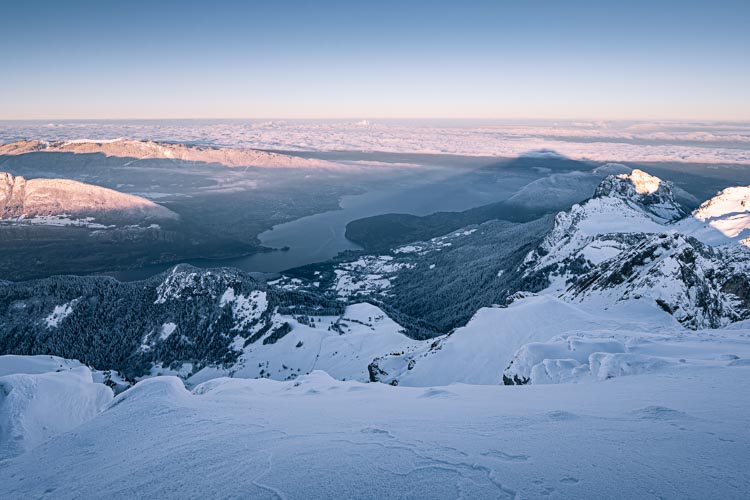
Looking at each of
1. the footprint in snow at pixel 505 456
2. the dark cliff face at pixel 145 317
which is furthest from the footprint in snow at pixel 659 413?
the dark cliff face at pixel 145 317

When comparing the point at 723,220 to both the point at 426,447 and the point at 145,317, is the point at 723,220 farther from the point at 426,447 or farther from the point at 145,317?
the point at 145,317

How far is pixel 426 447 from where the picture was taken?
1049 centimetres

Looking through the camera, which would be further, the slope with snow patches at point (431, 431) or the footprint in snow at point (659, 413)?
the footprint in snow at point (659, 413)

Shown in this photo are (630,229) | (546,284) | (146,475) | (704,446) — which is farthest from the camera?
(630,229)

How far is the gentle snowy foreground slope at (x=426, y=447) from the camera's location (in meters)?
8.26

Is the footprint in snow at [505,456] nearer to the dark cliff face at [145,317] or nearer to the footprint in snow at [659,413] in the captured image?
the footprint in snow at [659,413]

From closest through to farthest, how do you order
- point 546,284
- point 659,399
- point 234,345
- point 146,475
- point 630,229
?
point 146,475
point 659,399
point 234,345
point 546,284
point 630,229

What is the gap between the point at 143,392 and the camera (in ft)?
62.0

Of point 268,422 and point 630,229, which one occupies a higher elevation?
point 268,422

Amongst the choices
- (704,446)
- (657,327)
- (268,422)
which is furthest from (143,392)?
(657,327)

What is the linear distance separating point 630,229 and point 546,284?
170ft

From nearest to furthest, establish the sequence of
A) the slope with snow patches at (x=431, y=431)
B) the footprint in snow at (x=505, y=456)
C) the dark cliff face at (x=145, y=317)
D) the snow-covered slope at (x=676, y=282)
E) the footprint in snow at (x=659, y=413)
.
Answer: the slope with snow patches at (x=431, y=431)
the footprint in snow at (x=505, y=456)
the footprint in snow at (x=659, y=413)
the snow-covered slope at (x=676, y=282)
the dark cliff face at (x=145, y=317)

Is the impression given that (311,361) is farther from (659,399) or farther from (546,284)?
(659,399)

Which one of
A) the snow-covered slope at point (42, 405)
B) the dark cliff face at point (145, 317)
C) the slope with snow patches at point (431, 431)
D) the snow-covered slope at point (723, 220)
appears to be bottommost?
the dark cliff face at point (145, 317)
